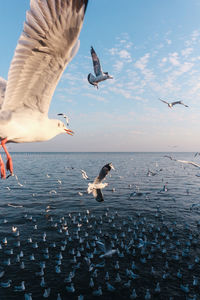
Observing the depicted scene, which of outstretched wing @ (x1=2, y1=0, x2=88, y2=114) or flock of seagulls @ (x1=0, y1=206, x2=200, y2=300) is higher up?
outstretched wing @ (x1=2, y1=0, x2=88, y2=114)

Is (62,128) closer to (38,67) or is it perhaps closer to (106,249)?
(38,67)

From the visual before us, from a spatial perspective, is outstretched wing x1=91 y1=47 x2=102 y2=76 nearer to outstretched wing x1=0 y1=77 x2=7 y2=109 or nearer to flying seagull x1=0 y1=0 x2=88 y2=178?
outstretched wing x1=0 y1=77 x2=7 y2=109

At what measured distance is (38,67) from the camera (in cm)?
450

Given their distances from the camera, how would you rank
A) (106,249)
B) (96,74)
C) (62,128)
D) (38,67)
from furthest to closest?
1. (106,249)
2. (96,74)
3. (62,128)
4. (38,67)

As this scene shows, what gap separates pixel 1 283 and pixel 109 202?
2202 centimetres

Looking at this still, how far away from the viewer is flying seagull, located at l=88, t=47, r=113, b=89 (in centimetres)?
1094

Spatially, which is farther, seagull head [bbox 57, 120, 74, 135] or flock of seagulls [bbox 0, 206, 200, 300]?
flock of seagulls [bbox 0, 206, 200, 300]

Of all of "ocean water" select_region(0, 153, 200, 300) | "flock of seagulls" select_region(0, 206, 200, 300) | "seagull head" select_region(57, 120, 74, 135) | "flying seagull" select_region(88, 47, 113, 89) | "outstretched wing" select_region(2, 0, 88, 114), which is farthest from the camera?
"ocean water" select_region(0, 153, 200, 300)

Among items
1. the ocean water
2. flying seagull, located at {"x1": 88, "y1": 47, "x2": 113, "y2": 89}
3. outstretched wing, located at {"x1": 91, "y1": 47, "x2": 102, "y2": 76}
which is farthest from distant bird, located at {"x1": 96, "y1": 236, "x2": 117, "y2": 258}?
outstretched wing, located at {"x1": 91, "y1": 47, "x2": 102, "y2": 76}

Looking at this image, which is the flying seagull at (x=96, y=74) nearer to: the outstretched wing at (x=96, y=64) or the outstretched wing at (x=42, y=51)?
the outstretched wing at (x=96, y=64)

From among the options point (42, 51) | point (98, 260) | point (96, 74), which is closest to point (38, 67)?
point (42, 51)

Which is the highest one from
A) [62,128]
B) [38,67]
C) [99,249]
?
[38,67]

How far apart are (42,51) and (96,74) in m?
7.37

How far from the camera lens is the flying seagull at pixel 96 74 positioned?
431 inches
